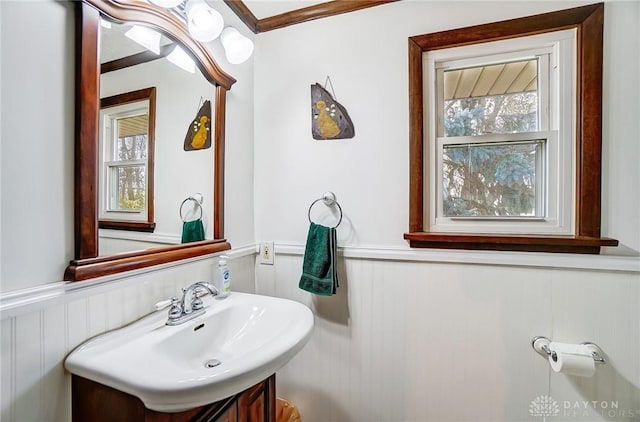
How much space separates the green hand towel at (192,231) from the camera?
3.50ft

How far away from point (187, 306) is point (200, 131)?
71cm

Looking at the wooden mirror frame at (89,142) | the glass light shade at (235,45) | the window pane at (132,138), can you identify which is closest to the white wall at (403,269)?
the glass light shade at (235,45)

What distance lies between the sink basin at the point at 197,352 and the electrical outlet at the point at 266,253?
0.31m

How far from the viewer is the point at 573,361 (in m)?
0.95

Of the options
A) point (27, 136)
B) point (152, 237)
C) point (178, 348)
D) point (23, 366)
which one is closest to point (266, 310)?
point (178, 348)

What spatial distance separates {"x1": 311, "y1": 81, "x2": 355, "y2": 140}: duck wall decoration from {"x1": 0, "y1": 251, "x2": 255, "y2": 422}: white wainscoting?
97 centimetres

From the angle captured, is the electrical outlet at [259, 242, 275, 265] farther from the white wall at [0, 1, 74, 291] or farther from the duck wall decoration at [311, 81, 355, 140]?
the white wall at [0, 1, 74, 291]

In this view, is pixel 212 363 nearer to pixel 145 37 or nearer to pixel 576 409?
pixel 145 37

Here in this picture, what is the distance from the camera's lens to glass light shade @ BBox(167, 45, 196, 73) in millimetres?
1025

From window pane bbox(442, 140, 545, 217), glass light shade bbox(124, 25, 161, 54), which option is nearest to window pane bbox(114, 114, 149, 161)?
glass light shade bbox(124, 25, 161, 54)

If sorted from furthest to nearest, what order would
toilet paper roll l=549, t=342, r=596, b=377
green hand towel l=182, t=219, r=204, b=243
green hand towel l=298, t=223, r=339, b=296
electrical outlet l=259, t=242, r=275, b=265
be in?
electrical outlet l=259, t=242, r=275, b=265, green hand towel l=298, t=223, r=339, b=296, green hand towel l=182, t=219, r=204, b=243, toilet paper roll l=549, t=342, r=596, b=377

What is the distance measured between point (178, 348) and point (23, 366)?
331 mm

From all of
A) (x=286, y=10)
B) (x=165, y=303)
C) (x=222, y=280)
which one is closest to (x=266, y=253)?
(x=222, y=280)

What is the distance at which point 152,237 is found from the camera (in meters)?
0.93
